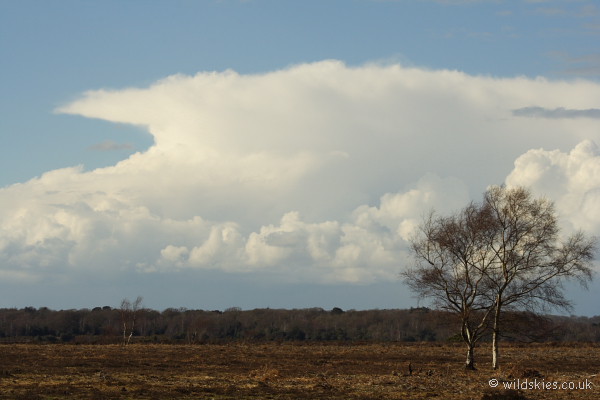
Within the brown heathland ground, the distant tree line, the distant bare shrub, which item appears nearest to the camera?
the distant bare shrub

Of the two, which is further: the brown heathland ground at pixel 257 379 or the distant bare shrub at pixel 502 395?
the brown heathland ground at pixel 257 379

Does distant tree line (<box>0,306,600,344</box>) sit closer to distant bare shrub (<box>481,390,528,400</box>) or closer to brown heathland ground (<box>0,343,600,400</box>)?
brown heathland ground (<box>0,343,600,400</box>)

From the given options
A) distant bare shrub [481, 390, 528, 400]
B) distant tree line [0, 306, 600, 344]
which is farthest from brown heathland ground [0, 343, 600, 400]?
distant tree line [0, 306, 600, 344]

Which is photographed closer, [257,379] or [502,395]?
[502,395]

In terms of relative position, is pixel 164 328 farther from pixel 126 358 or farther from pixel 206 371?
pixel 206 371

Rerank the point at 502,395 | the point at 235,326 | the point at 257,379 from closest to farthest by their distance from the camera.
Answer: the point at 502,395, the point at 257,379, the point at 235,326

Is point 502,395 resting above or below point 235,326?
below

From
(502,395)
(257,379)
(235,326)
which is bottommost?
(257,379)

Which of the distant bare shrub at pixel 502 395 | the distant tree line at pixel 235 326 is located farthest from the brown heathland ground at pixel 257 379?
the distant tree line at pixel 235 326

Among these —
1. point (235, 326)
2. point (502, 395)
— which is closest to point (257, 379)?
point (502, 395)

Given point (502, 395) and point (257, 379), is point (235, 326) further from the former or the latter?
point (502, 395)

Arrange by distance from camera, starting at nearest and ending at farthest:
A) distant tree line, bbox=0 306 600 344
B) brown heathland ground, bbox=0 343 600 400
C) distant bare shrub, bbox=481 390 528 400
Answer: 1. distant bare shrub, bbox=481 390 528 400
2. brown heathland ground, bbox=0 343 600 400
3. distant tree line, bbox=0 306 600 344

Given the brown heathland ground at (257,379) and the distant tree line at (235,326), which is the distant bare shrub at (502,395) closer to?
the brown heathland ground at (257,379)

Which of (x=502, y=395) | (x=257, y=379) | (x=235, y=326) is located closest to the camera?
(x=502, y=395)
